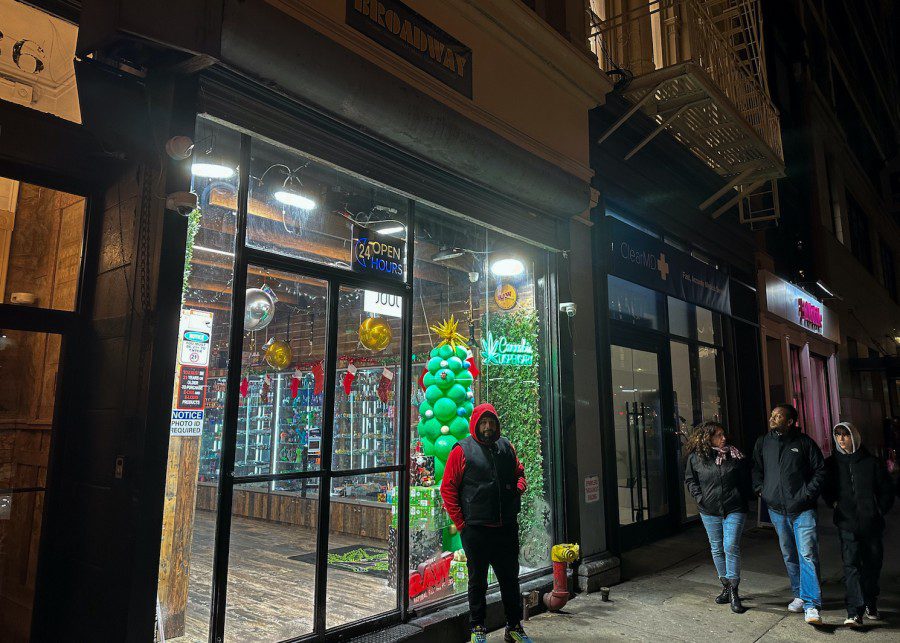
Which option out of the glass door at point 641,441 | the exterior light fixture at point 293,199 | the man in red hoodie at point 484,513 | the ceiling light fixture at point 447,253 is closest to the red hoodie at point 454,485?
the man in red hoodie at point 484,513

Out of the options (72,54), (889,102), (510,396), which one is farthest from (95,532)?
(889,102)

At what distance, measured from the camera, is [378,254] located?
5414 millimetres

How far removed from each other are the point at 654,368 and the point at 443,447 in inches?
183

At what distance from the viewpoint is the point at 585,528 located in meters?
6.81

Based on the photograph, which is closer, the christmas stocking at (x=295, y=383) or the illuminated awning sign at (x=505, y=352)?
the christmas stocking at (x=295, y=383)

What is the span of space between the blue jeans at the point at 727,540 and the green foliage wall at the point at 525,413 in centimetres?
165

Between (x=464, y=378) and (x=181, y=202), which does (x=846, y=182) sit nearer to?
(x=464, y=378)

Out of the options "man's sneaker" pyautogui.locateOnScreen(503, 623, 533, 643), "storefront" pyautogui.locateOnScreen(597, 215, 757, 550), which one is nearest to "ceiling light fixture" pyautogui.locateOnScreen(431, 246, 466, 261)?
"storefront" pyautogui.locateOnScreen(597, 215, 757, 550)

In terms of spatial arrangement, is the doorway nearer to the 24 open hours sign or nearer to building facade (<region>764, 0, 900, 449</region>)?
the 24 open hours sign

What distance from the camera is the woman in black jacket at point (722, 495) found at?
19.7 ft

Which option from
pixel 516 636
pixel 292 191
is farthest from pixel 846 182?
pixel 292 191

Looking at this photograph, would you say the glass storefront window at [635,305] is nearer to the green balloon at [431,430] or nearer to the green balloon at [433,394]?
the green balloon at [433,394]

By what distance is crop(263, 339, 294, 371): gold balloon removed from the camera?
15.8 ft

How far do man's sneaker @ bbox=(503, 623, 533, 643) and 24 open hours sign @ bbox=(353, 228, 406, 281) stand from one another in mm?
3024
